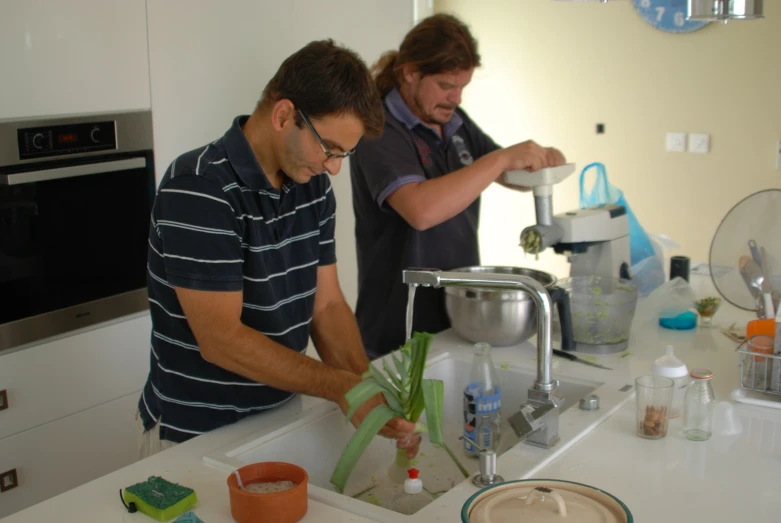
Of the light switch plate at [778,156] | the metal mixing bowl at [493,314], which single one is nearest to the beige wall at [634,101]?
the light switch plate at [778,156]

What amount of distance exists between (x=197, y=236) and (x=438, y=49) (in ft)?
3.17

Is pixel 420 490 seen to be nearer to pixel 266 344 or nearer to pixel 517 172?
pixel 266 344

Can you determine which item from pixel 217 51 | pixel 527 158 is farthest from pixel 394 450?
pixel 217 51

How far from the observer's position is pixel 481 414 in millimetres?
1685

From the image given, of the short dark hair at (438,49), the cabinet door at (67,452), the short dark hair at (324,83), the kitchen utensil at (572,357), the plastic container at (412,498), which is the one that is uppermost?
the short dark hair at (438,49)

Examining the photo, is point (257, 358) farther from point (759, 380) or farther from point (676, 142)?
point (676, 142)

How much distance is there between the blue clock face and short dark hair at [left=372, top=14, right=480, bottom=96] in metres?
2.18

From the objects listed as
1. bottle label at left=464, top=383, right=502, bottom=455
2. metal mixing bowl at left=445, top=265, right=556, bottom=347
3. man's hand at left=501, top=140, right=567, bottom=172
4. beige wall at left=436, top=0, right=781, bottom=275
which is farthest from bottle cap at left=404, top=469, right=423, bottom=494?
beige wall at left=436, top=0, right=781, bottom=275

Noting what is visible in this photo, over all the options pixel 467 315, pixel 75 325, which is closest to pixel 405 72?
pixel 467 315

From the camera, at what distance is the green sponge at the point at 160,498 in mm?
1273

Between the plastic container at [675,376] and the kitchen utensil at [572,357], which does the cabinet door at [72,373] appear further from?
the plastic container at [675,376]

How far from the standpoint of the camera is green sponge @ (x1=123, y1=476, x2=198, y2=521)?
4.18ft

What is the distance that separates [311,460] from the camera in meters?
1.68

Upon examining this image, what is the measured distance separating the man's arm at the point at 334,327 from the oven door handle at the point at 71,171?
1.02 meters
